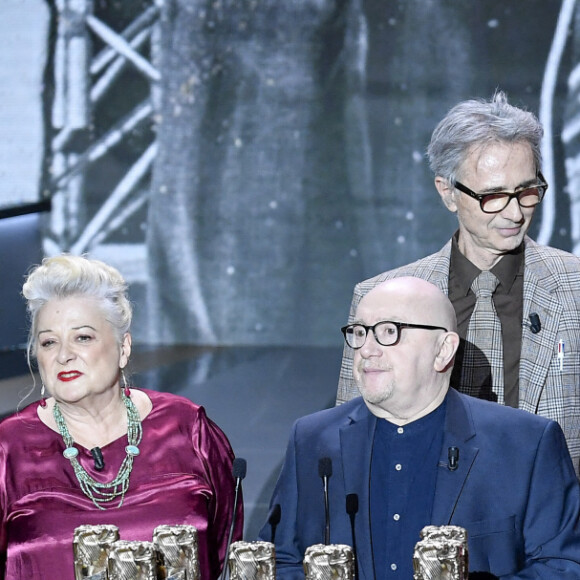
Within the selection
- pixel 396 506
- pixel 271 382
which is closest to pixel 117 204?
pixel 271 382

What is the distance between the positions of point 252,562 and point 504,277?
143cm

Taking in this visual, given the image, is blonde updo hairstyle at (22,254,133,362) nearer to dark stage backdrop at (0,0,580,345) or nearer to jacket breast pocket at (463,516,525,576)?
jacket breast pocket at (463,516,525,576)

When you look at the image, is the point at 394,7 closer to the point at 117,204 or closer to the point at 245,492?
the point at 117,204

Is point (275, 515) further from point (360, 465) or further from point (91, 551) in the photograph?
point (91, 551)

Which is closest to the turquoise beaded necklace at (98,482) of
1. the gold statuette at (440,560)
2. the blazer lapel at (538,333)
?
the blazer lapel at (538,333)

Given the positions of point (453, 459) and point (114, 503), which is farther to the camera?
point (114, 503)

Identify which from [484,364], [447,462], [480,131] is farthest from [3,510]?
[480,131]

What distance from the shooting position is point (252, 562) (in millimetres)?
1709

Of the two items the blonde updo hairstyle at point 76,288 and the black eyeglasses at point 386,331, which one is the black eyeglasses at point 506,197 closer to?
the black eyeglasses at point 386,331

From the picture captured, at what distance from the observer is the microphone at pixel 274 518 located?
2252 millimetres

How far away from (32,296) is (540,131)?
138 cm

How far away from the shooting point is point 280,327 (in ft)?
31.6

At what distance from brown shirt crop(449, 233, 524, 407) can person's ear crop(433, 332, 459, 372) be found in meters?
0.60

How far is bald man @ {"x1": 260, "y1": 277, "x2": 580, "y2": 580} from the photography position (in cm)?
212
